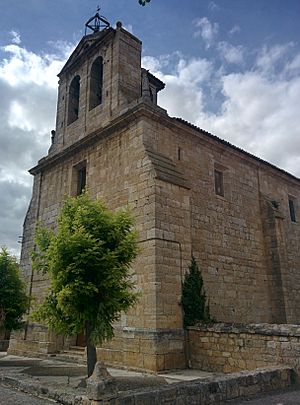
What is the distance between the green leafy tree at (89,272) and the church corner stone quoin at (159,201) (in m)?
2.23

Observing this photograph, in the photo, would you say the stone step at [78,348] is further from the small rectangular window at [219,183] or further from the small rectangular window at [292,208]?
the small rectangular window at [292,208]

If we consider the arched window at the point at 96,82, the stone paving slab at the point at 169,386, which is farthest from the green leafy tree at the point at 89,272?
the arched window at the point at 96,82

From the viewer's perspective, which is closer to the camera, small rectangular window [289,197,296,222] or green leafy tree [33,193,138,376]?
green leafy tree [33,193,138,376]

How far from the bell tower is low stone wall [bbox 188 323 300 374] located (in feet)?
25.3

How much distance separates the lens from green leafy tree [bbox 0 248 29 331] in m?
11.5

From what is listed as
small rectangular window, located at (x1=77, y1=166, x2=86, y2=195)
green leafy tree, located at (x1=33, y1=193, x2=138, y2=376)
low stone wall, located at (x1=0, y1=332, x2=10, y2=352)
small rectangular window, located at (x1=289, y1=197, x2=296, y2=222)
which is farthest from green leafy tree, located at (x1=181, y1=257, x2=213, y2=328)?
low stone wall, located at (x1=0, y1=332, x2=10, y2=352)

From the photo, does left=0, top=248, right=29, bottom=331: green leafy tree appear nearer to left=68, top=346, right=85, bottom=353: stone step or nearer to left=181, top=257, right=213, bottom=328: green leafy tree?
left=68, top=346, right=85, bottom=353: stone step

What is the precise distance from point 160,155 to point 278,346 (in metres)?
6.28

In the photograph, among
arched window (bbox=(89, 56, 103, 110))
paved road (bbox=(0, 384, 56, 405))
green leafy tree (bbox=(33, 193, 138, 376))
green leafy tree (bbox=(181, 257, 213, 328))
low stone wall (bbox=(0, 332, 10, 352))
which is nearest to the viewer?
paved road (bbox=(0, 384, 56, 405))

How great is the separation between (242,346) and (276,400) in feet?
9.06

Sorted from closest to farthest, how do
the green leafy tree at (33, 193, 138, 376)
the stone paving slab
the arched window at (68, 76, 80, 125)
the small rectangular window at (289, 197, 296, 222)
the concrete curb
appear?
the concrete curb < the stone paving slab < the green leafy tree at (33, 193, 138, 376) < the arched window at (68, 76, 80, 125) < the small rectangular window at (289, 197, 296, 222)

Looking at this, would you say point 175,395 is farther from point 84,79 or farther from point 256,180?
point 84,79

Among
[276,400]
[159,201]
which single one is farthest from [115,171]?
[276,400]

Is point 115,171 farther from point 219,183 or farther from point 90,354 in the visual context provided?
point 90,354
